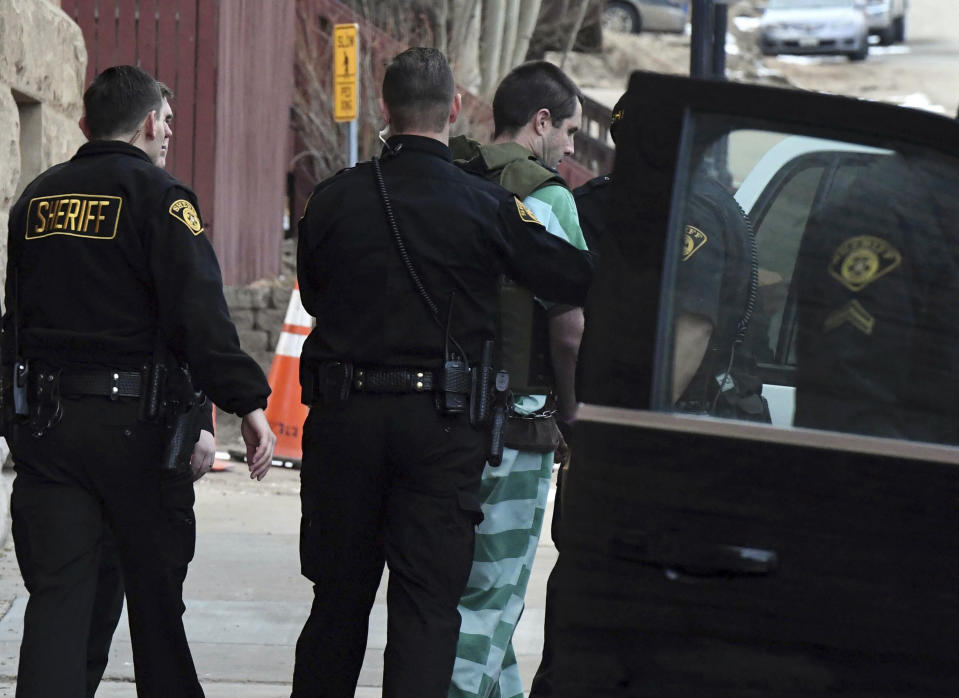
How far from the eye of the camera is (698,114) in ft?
8.47

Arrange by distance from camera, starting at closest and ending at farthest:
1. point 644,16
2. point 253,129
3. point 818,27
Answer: point 253,129, point 818,27, point 644,16

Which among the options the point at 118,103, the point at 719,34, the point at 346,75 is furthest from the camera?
the point at 346,75

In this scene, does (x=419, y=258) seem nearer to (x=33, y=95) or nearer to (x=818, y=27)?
(x=33, y=95)

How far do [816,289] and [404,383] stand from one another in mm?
1410

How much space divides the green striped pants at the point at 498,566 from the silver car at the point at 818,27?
27663 millimetres

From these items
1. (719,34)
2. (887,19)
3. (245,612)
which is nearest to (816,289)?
(245,612)

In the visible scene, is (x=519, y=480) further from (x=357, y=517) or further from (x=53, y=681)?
(x=53, y=681)

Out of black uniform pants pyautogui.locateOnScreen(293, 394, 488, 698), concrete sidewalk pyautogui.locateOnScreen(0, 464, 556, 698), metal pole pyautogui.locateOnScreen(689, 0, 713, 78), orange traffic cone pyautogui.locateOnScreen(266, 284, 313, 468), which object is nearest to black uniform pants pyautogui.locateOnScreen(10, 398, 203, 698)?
black uniform pants pyautogui.locateOnScreen(293, 394, 488, 698)

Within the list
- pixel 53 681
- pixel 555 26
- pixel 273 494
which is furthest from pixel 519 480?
pixel 555 26

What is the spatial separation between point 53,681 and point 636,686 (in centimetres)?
180

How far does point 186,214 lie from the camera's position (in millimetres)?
3889

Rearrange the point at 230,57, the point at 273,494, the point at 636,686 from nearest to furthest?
1. the point at 636,686
2. the point at 273,494
3. the point at 230,57

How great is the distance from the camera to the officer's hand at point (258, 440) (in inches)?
153

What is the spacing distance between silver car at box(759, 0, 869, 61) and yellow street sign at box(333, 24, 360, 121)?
2220 cm
